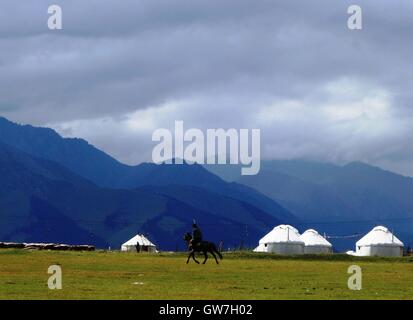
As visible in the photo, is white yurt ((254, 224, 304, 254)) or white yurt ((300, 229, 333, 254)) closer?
white yurt ((254, 224, 304, 254))

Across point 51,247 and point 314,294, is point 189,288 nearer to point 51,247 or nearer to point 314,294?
point 314,294

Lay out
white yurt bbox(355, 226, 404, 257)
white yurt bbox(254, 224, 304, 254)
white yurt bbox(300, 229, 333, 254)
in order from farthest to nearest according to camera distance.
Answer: white yurt bbox(300, 229, 333, 254), white yurt bbox(254, 224, 304, 254), white yurt bbox(355, 226, 404, 257)

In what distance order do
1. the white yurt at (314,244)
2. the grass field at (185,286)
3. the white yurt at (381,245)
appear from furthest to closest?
the white yurt at (314,244), the white yurt at (381,245), the grass field at (185,286)

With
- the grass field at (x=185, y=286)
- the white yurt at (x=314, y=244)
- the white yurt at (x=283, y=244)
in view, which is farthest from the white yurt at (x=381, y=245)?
the grass field at (x=185, y=286)

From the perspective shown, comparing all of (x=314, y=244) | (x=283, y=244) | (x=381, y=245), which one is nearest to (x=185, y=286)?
(x=283, y=244)

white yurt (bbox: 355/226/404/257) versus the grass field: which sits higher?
white yurt (bbox: 355/226/404/257)

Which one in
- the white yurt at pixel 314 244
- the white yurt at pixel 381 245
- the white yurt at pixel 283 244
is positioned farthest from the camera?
the white yurt at pixel 314 244

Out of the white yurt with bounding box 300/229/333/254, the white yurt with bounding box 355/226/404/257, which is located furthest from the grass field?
the white yurt with bounding box 300/229/333/254

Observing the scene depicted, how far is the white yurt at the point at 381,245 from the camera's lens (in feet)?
421

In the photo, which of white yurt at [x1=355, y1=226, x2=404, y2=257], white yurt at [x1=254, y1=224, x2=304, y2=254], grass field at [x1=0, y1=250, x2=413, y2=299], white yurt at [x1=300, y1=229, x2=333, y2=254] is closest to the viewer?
grass field at [x1=0, y1=250, x2=413, y2=299]

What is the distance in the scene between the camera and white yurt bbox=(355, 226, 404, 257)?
421 ft

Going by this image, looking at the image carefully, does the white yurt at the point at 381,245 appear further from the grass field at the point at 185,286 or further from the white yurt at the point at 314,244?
the grass field at the point at 185,286

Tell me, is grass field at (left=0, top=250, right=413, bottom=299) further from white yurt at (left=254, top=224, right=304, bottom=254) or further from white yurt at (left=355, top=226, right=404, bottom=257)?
white yurt at (left=355, top=226, right=404, bottom=257)
